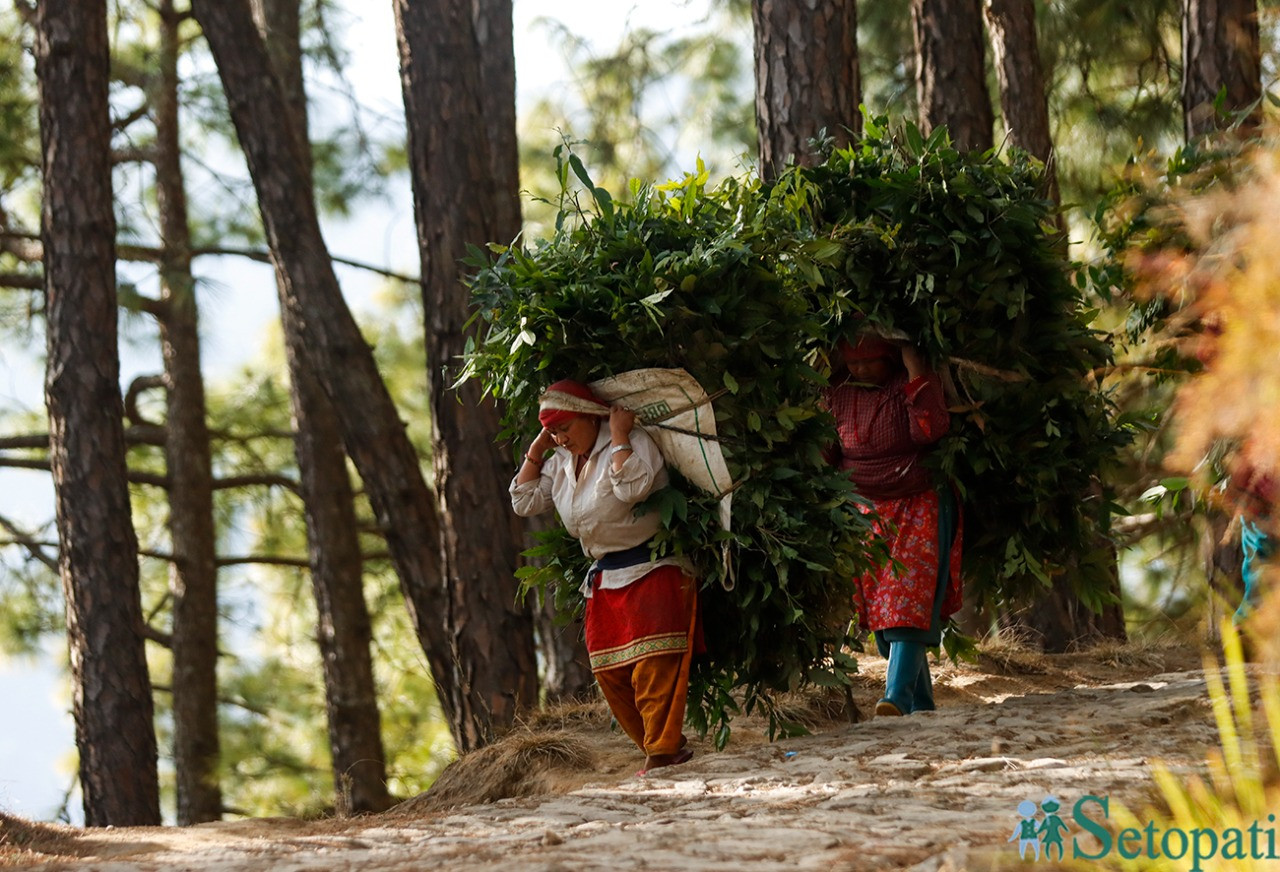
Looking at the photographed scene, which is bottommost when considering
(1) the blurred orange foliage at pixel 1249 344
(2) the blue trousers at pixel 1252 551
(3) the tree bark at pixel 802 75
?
(2) the blue trousers at pixel 1252 551

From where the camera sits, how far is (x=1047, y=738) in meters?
4.67

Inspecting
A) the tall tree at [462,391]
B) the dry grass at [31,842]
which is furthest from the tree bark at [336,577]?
the dry grass at [31,842]

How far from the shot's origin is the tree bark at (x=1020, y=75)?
946 centimetres

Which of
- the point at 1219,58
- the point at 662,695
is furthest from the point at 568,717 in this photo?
the point at 1219,58

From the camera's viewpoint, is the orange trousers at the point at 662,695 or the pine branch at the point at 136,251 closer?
the orange trousers at the point at 662,695

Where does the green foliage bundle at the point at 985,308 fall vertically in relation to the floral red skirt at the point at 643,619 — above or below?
above

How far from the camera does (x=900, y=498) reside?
5.77m

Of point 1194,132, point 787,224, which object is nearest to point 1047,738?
point 787,224

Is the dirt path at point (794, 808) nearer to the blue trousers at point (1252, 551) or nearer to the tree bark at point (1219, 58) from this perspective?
the blue trousers at point (1252, 551)

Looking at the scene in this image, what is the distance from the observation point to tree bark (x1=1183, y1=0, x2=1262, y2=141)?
8.23 meters

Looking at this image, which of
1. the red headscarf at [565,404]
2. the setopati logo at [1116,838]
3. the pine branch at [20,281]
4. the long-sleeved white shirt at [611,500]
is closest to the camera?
the setopati logo at [1116,838]

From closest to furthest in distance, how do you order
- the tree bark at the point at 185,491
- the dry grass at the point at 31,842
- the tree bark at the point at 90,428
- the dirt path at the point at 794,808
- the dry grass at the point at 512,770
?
1. the dirt path at the point at 794,808
2. the dry grass at the point at 31,842
3. the dry grass at the point at 512,770
4. the tree bark at the point at 90,428
5. the tree bark at the point at 185,491

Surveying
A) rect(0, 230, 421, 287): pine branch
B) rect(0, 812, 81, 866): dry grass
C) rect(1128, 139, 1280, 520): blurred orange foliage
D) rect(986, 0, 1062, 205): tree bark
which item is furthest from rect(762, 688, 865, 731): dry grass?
rect(0, 230, 421, 287): pine branch

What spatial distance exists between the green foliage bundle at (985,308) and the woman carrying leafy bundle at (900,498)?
0.43 feet
